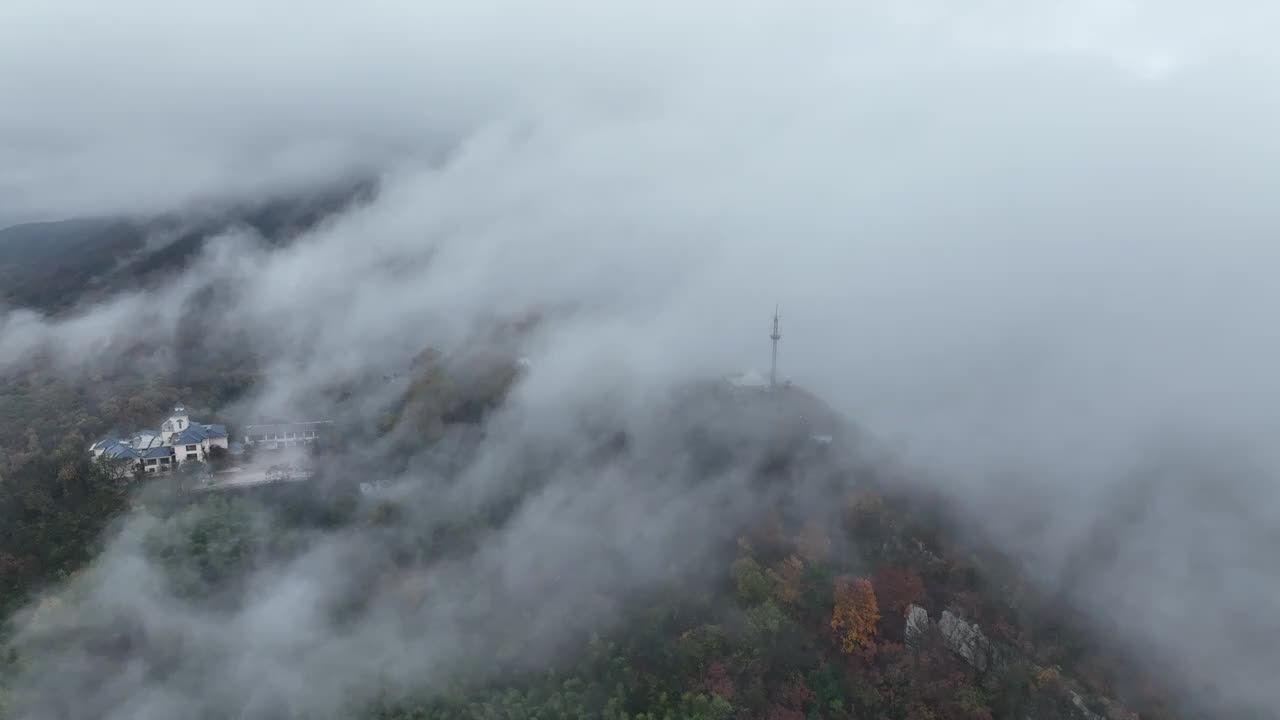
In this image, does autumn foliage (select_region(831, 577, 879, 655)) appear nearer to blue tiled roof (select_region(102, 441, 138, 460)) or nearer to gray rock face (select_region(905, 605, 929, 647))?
gray rock face (select_region(905, 605, 929, 647))

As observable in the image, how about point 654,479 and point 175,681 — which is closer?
point 175,681

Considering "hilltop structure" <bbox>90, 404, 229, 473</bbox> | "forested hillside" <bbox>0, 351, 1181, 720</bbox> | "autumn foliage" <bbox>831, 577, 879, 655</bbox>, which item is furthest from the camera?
"hilltop structure" <bbox>90, 404, 229, 473</bbox>

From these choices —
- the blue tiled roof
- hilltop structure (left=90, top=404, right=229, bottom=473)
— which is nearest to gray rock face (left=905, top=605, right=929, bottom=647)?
hilltop structure (left=90, top=404, right=229, bottom=473)

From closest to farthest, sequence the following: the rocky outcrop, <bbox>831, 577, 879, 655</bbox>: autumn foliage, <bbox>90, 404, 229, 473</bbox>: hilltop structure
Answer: the rocky outcrop, <bbox>831, 577, 879, 655</bbox>: autumn foliage, <bbox>90, 404, 229, 473</bbox>: hilltop structure

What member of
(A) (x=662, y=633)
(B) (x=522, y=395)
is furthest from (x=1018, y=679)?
(B) (x=522, y=395)

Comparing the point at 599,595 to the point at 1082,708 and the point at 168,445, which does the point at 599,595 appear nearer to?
the point at 1082,708

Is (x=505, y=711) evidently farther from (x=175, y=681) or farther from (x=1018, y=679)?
(x=1018, y=679)
